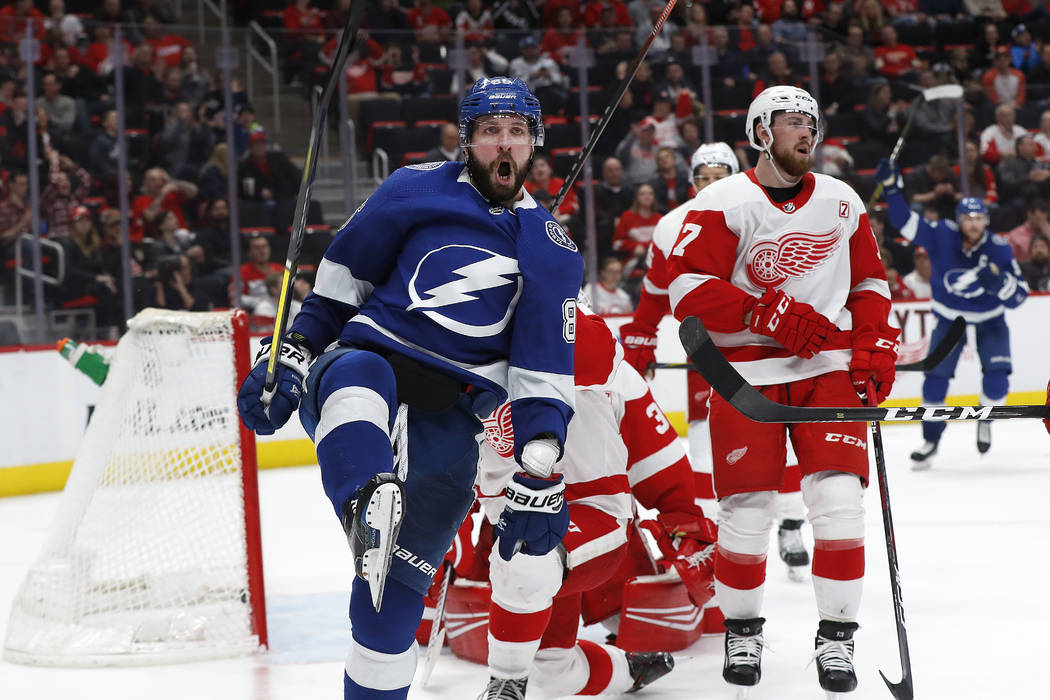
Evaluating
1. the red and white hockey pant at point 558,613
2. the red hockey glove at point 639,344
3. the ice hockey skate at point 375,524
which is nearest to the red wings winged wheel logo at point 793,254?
the red and white hockey pant at point 558,613

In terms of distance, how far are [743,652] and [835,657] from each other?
0.21 meters

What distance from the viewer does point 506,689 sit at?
8.34 feet

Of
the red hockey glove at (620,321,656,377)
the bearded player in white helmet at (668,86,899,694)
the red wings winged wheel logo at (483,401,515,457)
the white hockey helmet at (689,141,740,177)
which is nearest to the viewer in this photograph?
the bearded player in white helmet at (668,86,899,694)

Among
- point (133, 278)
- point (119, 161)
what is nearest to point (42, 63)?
point (119, 161)

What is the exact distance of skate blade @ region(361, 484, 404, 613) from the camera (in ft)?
6.10

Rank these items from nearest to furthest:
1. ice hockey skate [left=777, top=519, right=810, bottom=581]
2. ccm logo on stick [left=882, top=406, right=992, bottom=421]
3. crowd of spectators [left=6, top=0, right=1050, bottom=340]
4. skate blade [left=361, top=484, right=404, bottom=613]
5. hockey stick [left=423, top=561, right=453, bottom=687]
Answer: skate blade [left=361, top=484, right=404, bottom=613] < ccm logo on stick [left=882, top=406, right=992, bottom=421] < hockey stick [left=423, top=561, right=453, bottom=687] < ice hockey skate [left=777, top=519, right=810, bottom=581] < crowd of spectators [left=6, top=0, right=1050, bottom=340]

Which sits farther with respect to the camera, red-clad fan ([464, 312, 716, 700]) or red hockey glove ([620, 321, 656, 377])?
red hockey glove ([620, 321, 656, 377])

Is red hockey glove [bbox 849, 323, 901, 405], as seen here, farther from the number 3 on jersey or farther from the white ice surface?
the white ice surface

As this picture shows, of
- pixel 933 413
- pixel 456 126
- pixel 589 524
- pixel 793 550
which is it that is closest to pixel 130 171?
pixel 456 126

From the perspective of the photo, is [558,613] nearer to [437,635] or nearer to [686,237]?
[437,635]

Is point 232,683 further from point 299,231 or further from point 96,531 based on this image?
point 299,231

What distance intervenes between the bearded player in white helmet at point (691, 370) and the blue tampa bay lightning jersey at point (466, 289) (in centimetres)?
148

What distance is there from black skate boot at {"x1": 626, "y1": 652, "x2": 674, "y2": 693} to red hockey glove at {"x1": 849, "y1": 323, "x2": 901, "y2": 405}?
754mm

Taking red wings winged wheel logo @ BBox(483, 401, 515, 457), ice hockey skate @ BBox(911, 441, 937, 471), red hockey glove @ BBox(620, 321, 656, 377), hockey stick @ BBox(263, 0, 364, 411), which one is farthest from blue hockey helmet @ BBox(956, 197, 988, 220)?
hockey stick @ BBox(263, 0, 364, 411)
